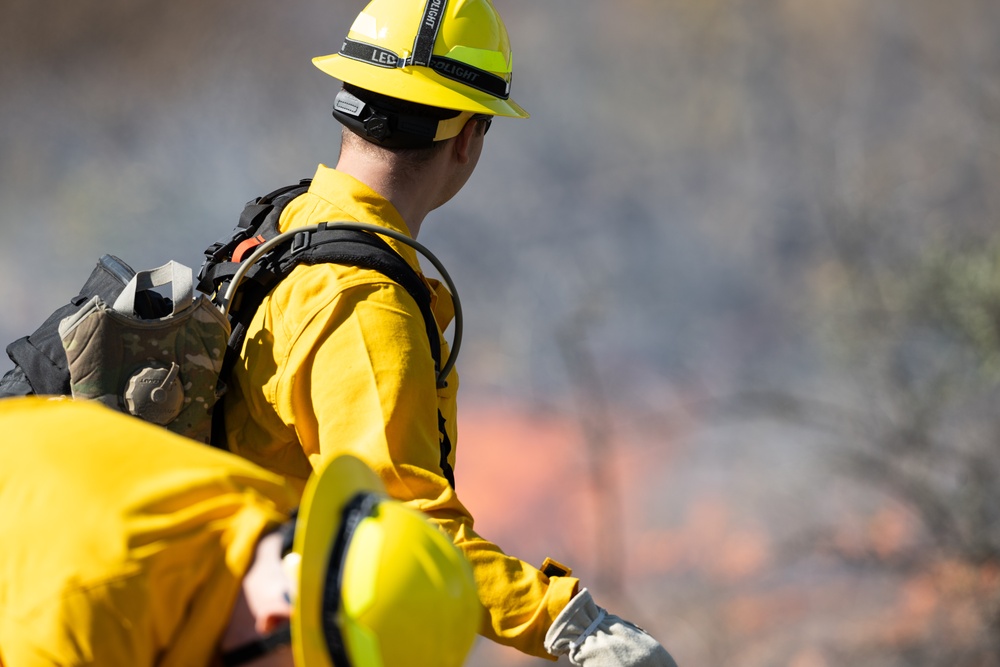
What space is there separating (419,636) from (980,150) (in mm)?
9121

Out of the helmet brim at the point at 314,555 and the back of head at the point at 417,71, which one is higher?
the back of head at the point at 417,71

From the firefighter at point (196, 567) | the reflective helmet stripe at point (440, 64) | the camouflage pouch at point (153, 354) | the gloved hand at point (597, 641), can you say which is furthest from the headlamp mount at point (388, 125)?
the firefighter at point (196, 567)

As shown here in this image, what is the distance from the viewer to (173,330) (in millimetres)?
1911

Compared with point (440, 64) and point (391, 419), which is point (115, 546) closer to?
point (391, 419)

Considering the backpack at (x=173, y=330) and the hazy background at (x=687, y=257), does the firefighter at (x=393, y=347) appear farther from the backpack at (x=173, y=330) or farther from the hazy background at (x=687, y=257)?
the hazy background at (x=687, y=257)

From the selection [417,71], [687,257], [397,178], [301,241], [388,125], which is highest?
[417,71]

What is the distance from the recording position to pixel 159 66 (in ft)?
26.7

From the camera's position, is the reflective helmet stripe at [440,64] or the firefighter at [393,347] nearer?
the firefighter at [393,347]

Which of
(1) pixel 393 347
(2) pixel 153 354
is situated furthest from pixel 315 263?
(2) pixel 153 354

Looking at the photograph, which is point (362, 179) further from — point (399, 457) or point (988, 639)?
point (988, 639)

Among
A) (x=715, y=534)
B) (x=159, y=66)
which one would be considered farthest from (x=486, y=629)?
(x=159, y=66)

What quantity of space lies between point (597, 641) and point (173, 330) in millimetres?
933

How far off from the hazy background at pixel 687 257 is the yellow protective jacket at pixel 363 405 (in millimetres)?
5290

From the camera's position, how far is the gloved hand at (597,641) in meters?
1.85
